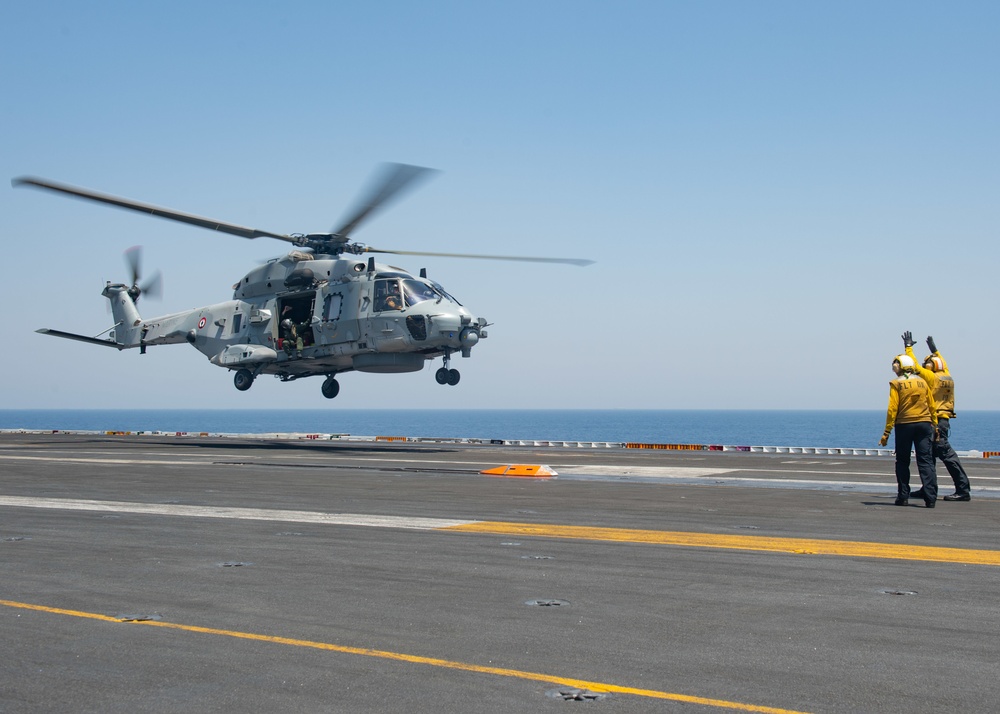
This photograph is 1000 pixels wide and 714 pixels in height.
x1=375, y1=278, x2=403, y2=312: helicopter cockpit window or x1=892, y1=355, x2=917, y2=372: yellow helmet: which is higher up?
x1=375, y1=278, x2=403, y2=312: helicopter cockpit window

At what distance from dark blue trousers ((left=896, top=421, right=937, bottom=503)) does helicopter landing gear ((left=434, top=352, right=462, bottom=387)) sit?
733 inches

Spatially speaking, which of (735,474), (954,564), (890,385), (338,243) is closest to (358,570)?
(954,564)

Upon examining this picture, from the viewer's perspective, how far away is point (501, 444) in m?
39.7

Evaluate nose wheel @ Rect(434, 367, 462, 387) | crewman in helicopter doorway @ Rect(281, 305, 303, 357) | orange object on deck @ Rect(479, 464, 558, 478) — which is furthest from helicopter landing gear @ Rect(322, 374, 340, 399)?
orange object on deck @ Rect(479, 464, 558, 478)

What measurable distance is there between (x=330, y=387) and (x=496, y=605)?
29.9 meters

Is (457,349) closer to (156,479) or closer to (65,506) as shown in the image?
(156,479)

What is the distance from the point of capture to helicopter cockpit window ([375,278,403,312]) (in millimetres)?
30812

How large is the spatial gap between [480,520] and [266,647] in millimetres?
6376

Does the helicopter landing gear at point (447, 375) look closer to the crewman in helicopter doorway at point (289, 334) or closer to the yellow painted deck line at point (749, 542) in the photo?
the crewman in helicopter doorway at point (289, 334)

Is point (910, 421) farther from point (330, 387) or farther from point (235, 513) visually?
point (330, 387)

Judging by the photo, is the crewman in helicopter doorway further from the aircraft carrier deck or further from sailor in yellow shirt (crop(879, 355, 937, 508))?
sailor in yellow shirt (crop(879, 355, 937, 508))

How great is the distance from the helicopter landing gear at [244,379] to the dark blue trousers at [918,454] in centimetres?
2609

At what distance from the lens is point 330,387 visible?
36094 mm

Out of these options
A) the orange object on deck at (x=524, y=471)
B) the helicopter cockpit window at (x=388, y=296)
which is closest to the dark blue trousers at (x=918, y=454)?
the orange object on deck at (x=524, y=471)
